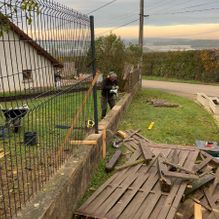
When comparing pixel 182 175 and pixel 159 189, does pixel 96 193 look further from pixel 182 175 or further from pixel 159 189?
pixel 182 175

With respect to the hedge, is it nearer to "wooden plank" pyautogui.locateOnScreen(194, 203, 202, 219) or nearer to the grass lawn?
the grass lawn

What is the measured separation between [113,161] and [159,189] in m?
1.57

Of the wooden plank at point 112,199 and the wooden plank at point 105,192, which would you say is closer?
the wooden plank at point 112,199

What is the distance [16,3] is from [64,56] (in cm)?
254

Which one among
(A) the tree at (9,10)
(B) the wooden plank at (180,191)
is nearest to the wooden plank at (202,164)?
(B) the wooden plank at (180,191)

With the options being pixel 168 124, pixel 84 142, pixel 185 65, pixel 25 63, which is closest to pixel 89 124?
pixel 84 142

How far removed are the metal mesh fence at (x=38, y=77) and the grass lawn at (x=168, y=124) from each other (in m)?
1.33

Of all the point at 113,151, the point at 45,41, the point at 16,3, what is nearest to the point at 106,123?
the point at 113,151

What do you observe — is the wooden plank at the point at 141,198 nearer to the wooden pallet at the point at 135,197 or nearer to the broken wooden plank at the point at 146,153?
the wooden pallet at the point at 135,197

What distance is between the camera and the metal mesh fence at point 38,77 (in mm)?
3715

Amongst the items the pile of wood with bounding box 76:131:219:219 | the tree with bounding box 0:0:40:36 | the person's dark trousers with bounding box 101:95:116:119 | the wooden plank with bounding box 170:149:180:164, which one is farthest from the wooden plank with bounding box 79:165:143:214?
the person's dark trousers with bounding box 101:95:116:119

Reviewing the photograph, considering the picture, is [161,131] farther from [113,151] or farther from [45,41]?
[45,41]

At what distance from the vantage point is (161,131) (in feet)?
33.8

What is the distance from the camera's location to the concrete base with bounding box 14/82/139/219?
160 inches
